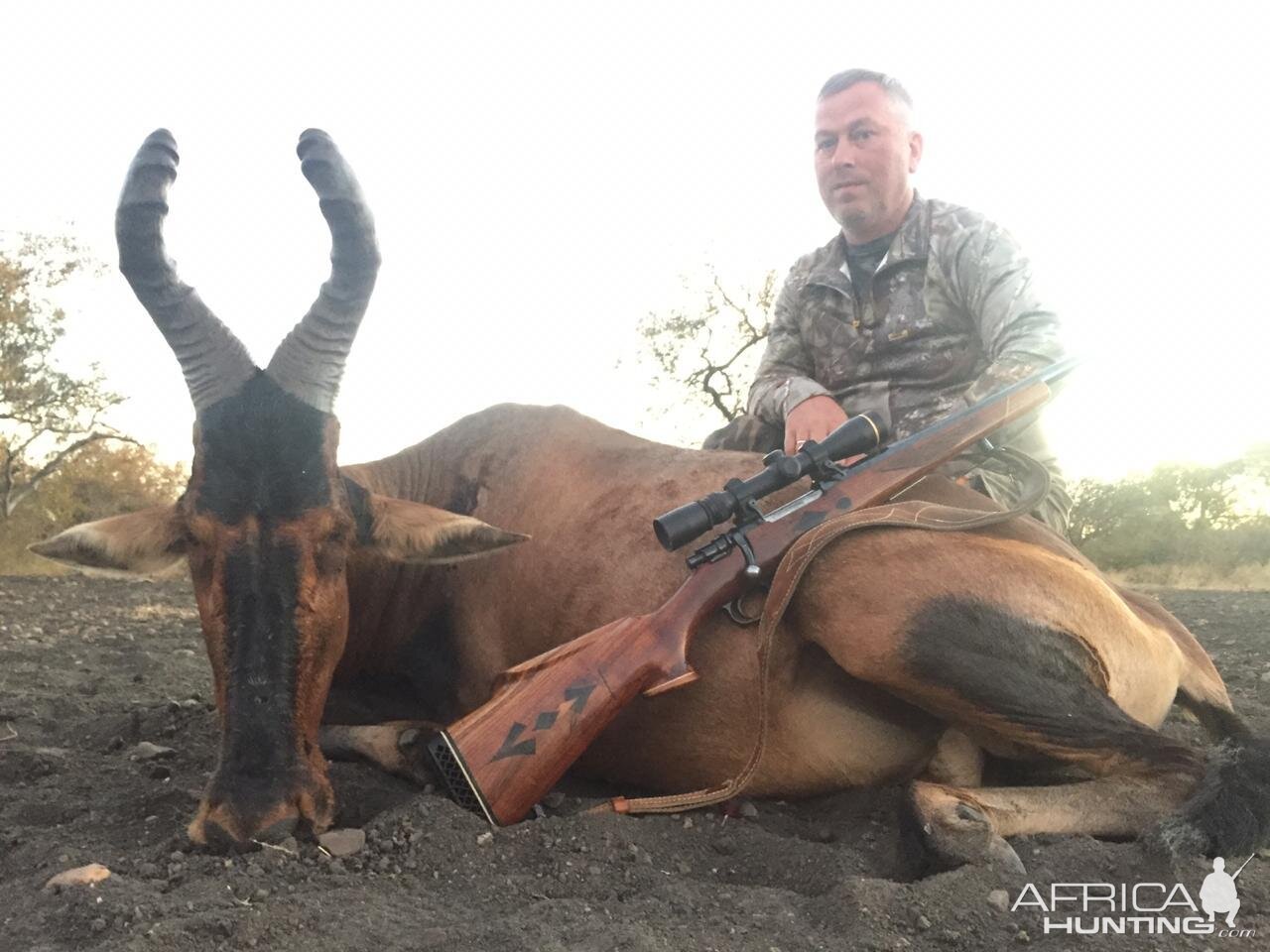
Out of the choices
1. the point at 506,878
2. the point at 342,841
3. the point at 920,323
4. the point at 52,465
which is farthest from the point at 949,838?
the point at 52,465

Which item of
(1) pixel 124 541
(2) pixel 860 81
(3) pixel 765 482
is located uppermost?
(2) pixel 860 81

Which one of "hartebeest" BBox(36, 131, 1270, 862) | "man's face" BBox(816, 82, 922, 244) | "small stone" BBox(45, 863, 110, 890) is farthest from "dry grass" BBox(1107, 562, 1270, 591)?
"small stone" BBox(45, 863, 110, 890)

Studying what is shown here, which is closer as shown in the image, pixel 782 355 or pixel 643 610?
pixel 643 610

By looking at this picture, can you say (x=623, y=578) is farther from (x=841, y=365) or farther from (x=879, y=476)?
(x=841, y=365)

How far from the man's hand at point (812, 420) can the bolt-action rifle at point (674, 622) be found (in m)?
0.76

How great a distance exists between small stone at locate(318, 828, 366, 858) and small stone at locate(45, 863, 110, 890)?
0.56 meters

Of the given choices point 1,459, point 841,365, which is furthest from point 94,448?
point 841,365

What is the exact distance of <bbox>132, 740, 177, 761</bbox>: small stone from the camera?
4227mm

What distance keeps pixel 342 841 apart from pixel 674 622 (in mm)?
1189

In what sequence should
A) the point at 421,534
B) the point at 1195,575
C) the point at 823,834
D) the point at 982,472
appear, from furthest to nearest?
the point at 1195,575 < the point at 982,472 < the point at 421,534 < the point at 823,834

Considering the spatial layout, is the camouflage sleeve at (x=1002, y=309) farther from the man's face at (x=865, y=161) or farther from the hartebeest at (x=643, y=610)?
the hartebeest at (x=643, y=610)

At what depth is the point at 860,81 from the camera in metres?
5.64

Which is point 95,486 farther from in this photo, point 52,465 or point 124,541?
point 124,541

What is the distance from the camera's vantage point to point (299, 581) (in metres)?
3.20
